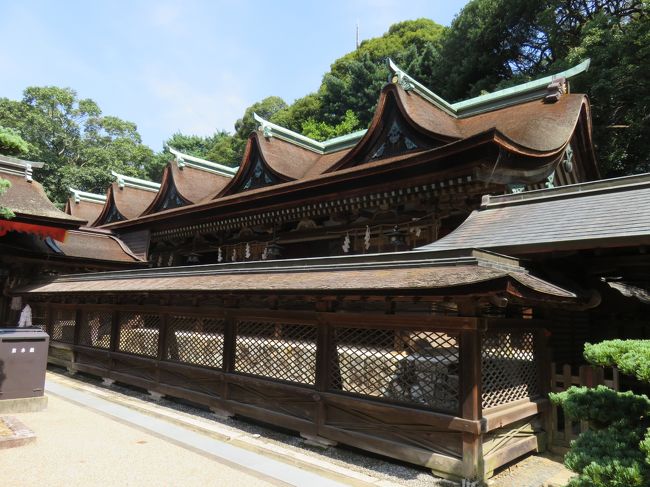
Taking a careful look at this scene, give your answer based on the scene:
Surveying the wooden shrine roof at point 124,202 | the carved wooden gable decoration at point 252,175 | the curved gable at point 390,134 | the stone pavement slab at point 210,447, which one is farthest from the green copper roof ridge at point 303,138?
the stone pavement slab at point 210,447

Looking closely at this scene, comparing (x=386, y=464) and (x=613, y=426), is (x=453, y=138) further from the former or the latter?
(x=613, y=426)

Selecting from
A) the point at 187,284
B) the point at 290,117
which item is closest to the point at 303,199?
the point at 187,284

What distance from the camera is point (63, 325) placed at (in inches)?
521

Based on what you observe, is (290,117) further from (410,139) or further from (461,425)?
(461,425)

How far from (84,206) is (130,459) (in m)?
21.9

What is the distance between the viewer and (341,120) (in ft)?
116

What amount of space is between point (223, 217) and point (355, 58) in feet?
99.3

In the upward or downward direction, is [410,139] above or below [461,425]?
above

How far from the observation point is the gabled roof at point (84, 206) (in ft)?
78.1

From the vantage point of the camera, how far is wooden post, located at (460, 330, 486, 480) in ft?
16.3

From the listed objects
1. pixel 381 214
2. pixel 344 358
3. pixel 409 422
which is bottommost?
pixel 409 422

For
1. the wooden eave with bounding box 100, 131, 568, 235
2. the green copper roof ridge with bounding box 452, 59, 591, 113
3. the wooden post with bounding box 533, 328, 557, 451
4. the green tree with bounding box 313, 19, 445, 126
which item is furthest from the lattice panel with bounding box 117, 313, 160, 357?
the green tree with bounding box 313, 19, 445, 126

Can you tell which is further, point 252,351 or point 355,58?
point 355,58

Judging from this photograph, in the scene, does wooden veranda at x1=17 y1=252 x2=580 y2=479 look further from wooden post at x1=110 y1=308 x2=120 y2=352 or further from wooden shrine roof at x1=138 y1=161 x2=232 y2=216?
wooden shrine roof at x1=138 y1=161 x2=232 y2=216
